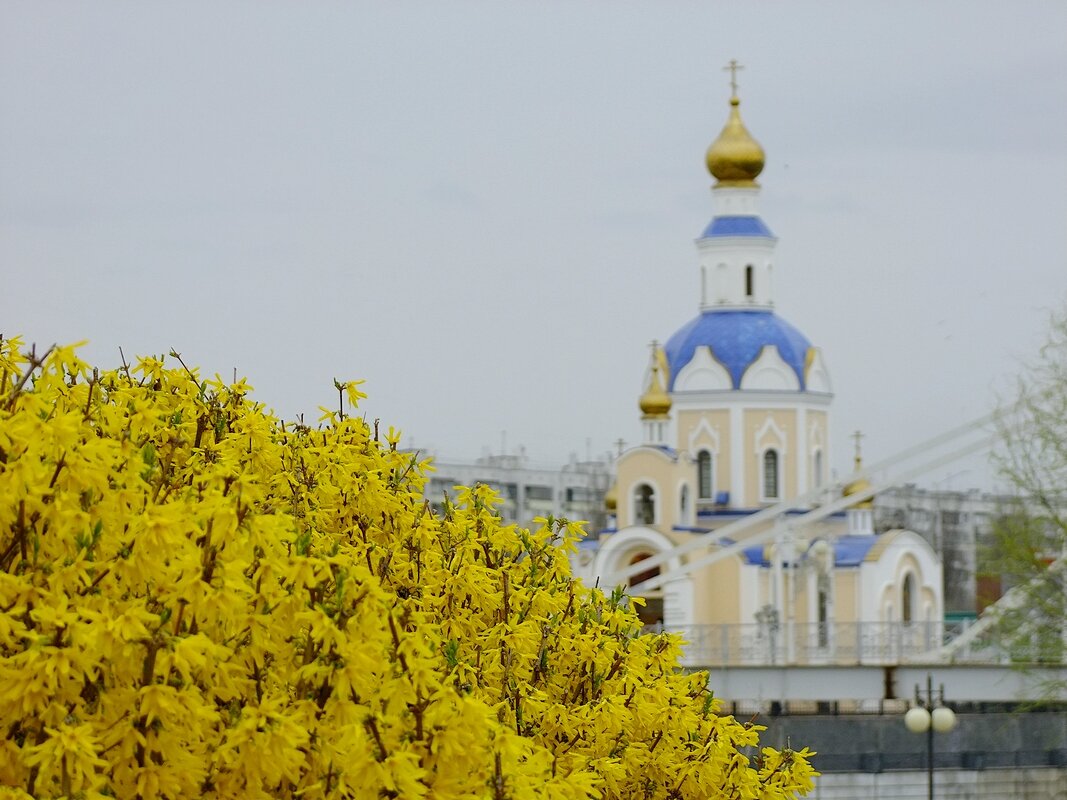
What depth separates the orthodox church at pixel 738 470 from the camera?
50.2 m

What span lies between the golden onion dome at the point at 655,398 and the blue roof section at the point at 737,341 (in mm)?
691

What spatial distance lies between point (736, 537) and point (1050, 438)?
26.4 m

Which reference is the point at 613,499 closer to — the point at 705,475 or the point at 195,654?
the point at 705,475

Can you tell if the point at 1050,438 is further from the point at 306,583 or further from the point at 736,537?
the point at 736,537

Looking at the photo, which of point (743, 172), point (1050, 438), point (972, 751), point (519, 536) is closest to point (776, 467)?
point (743, 172)

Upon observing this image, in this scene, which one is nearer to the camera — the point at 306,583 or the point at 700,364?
the point at 306,583

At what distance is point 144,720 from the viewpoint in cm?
624

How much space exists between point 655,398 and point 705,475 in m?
2.47

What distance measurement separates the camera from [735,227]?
52.8 m

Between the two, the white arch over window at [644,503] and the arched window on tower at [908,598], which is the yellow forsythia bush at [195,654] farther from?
the arched window on tower at [908,598]

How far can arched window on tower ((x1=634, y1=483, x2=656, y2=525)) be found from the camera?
5172 centimetres

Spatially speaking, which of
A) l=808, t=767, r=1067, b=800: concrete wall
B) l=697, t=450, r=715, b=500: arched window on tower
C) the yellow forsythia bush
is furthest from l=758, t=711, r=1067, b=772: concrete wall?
the yellow forsythia bush

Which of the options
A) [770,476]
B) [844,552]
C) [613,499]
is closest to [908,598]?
[844,552]

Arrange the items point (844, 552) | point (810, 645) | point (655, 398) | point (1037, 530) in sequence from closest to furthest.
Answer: point (1037, 530) < point (810, 645) < point (844, 552) < point (655, 398)
